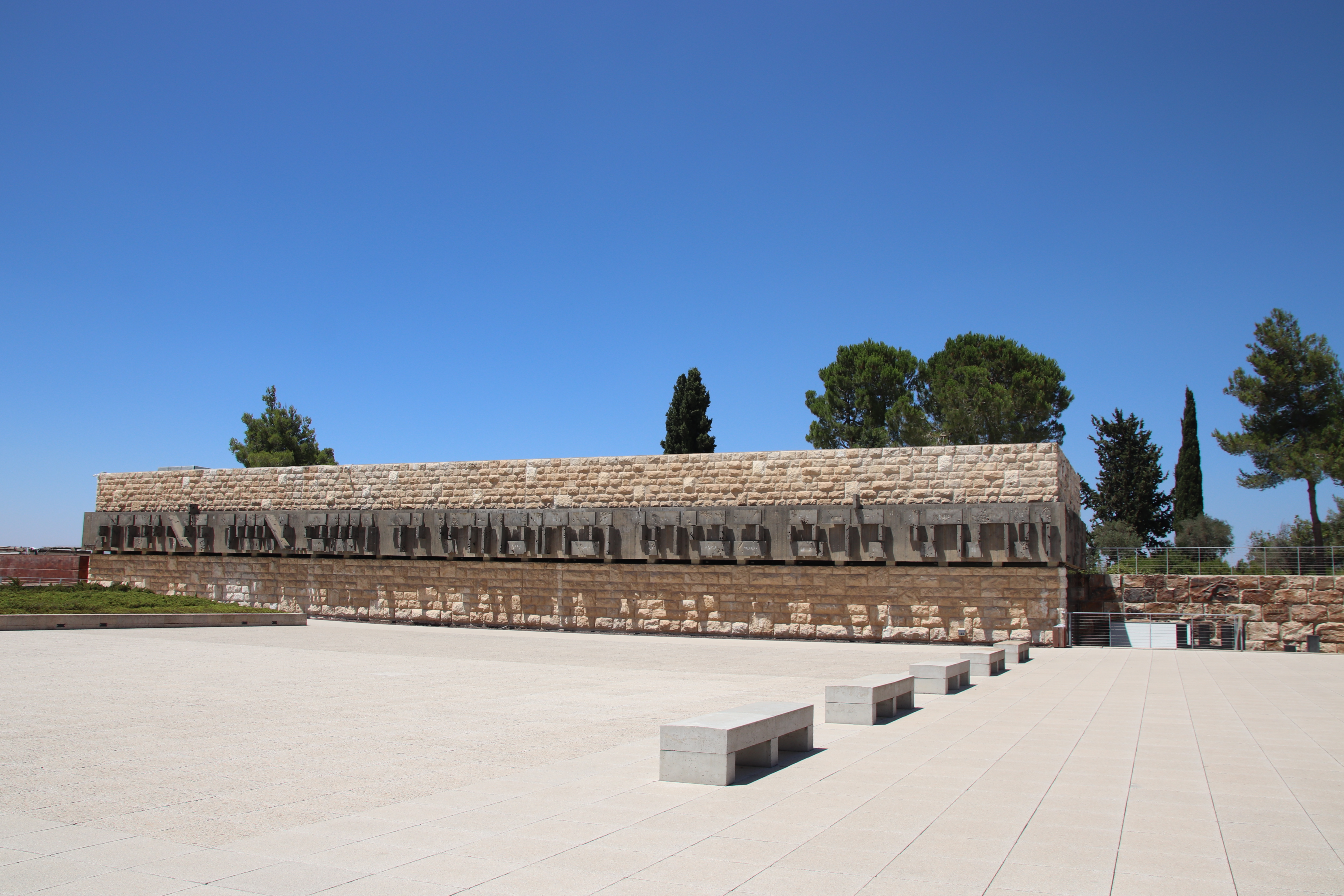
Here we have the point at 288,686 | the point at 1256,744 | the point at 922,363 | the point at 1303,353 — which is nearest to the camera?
the point at 1256,744

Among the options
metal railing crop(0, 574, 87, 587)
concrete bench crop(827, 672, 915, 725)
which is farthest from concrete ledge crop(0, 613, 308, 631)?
concrete bench crop(827, 672, 915, 725)

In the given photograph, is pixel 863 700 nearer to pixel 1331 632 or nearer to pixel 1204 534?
pixel 1331 632

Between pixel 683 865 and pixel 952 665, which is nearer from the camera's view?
pixel 683 865

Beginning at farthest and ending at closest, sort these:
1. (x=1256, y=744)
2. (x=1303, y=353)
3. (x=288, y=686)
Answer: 1. (x=1303, y=353)
2. (x=288, y=686)
3. (x=1256, y=744)

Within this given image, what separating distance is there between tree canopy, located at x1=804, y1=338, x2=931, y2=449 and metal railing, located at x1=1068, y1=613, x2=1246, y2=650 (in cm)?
1785

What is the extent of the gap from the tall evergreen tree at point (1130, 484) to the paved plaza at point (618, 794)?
110 ft

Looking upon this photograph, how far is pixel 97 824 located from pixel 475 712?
382cm

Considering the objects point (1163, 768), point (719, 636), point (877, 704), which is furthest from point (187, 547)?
point (1163, 768)

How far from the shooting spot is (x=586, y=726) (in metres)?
7.29

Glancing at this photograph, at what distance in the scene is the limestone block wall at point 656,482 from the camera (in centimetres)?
1814

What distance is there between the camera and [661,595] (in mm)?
20547

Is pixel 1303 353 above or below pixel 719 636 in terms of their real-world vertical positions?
above

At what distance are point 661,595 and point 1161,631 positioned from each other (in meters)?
10.0

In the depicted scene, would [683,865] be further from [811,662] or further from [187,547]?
[187,547]
